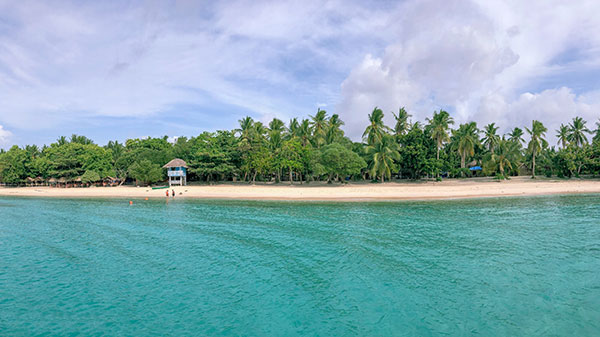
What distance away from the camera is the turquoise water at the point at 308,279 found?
7957 millimetres

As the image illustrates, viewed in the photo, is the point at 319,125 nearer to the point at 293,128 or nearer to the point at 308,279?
the point at 293,128

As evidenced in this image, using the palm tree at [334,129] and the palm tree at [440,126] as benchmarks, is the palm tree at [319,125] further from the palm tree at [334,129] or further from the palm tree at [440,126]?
the palm tree at [440,126]

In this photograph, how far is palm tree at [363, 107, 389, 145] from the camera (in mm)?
53719

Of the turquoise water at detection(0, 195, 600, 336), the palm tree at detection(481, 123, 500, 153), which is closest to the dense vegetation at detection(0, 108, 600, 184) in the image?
the palm tree at detection(481, 123, 500, 153)

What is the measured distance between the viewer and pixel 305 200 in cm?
3509

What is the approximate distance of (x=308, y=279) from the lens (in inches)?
426

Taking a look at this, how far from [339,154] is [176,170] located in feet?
95.2

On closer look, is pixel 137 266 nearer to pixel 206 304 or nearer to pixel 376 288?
pixel 206 304

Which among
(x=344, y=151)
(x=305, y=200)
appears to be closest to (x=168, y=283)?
(x=305, y=200)

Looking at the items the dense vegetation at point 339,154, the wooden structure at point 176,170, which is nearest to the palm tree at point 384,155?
the dense vegetation at point 339,154

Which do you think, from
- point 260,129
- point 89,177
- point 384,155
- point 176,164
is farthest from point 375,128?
point 89,177

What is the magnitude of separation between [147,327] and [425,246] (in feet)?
39.1

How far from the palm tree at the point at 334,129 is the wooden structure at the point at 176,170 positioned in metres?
25.9

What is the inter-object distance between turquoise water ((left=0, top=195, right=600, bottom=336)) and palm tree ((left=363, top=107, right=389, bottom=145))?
115 ft
